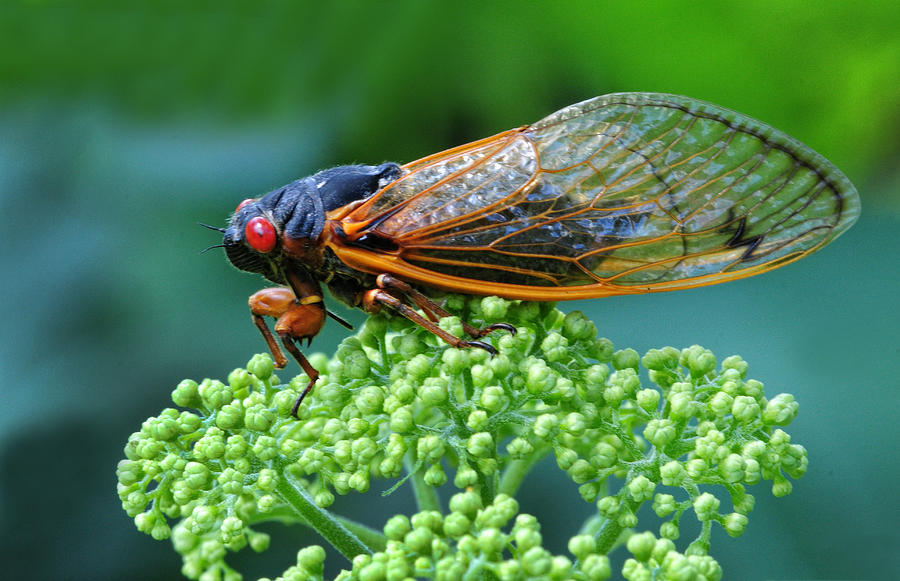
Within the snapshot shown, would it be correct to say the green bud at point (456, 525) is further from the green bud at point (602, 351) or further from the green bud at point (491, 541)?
the green bud at point (602, 351)

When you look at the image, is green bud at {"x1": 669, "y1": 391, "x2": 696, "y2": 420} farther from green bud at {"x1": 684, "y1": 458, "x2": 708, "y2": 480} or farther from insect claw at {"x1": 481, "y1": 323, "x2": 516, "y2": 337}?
insect claw at {"x1": 481, "y1": 323, "x2": 516, "y2": 337}

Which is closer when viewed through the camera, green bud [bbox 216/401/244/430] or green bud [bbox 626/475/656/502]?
green bud [bbox 626/475/656/502]

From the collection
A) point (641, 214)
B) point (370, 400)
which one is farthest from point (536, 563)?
point (641, 214)

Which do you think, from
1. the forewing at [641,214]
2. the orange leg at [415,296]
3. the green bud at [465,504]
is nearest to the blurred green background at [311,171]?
the forewing at [641,214]

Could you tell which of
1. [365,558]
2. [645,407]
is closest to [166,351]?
[365,558]

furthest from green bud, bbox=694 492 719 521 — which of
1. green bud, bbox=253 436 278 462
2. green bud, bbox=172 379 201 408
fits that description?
green bud, bbox=172 379 201 408

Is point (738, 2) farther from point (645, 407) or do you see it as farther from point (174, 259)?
point (174, 259)

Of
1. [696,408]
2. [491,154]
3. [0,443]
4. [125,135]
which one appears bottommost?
[696,408]
